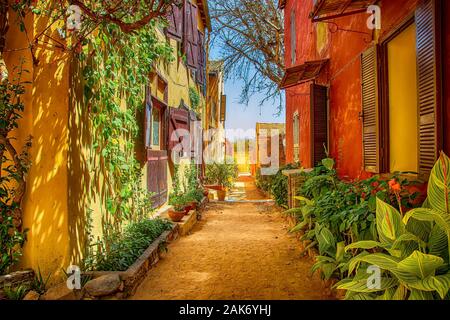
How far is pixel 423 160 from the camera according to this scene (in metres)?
2.71

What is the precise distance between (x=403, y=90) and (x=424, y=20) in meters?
1.06

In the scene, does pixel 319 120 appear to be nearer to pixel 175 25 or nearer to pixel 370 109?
pixel 370 109

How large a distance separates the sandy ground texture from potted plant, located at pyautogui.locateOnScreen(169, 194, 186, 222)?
42 centimetres

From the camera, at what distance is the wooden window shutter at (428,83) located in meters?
2.46

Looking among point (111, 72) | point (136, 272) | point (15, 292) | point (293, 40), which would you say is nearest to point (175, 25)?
point (111, 72)

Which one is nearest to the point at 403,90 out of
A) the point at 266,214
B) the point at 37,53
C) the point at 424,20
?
the point at 424,20

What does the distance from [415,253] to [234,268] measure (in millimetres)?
2453

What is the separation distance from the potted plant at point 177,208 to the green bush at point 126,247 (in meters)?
0.82

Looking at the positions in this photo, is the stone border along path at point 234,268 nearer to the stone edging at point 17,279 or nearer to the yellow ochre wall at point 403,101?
the stone edging at point 17,279

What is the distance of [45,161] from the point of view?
292 cm

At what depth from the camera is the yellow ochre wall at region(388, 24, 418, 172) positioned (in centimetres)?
338

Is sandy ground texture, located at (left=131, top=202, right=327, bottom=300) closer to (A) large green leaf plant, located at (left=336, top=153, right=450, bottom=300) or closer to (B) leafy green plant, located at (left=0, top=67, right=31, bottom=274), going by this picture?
(A) large green leaf plant, located at (left=336, top=153, right=450, bottom=300)

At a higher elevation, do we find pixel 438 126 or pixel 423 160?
pixel 438 126

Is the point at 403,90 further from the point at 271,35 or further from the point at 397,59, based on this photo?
the point at 271,35
